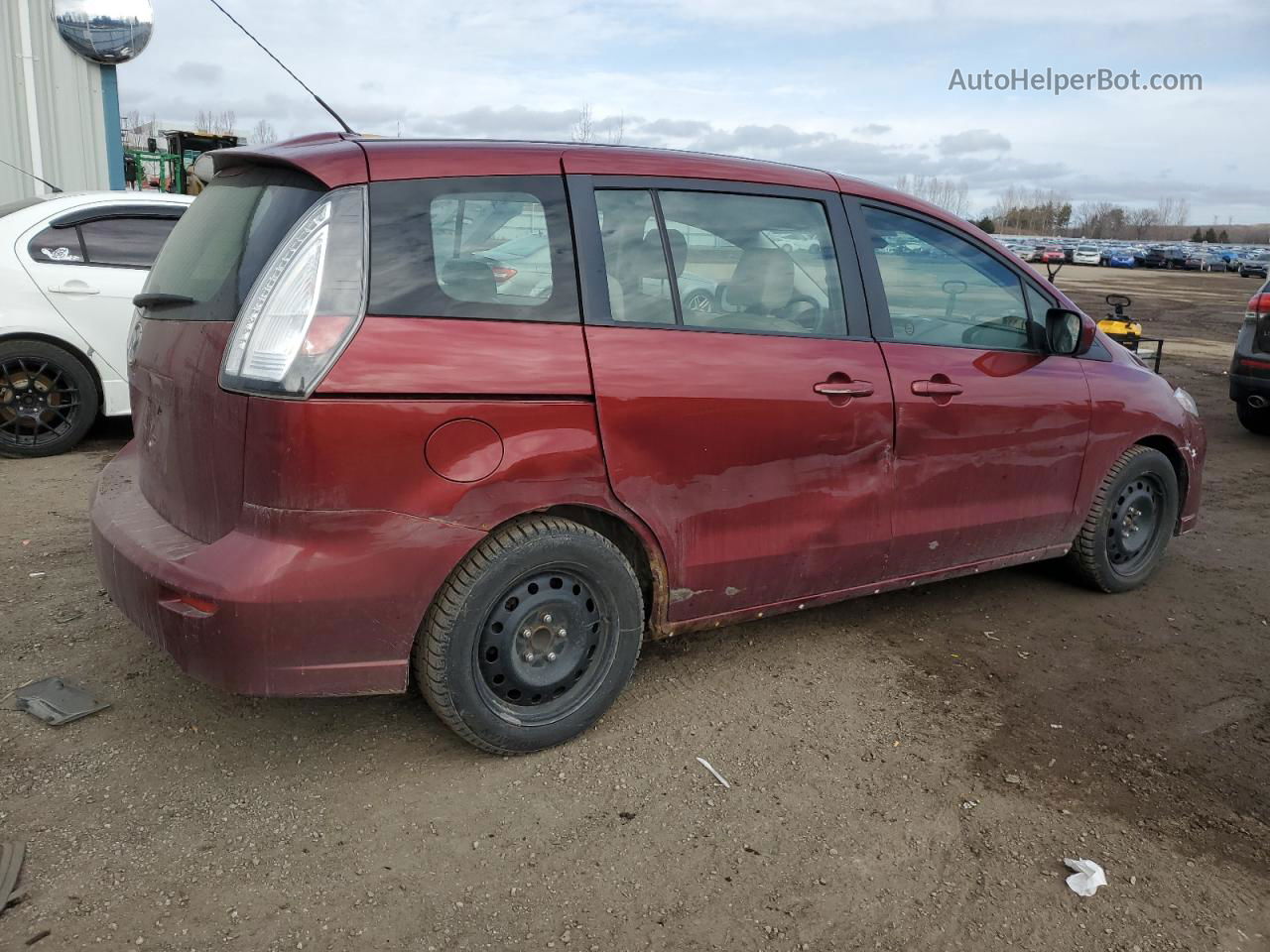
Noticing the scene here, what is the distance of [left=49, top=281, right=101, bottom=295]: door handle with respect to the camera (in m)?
6.49

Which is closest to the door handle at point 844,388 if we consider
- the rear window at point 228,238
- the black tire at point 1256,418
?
the rear window at point 228,238

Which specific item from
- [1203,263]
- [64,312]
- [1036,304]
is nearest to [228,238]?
[1036,304]

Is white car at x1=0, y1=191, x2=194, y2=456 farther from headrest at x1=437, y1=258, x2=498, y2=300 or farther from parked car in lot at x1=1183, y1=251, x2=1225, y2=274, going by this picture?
parked car in lot at x1=1183, y1=251, x2=1225, y2=274

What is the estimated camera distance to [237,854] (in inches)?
105

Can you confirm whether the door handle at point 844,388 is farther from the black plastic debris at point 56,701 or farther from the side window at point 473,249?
the black plastic debris at point 56,701

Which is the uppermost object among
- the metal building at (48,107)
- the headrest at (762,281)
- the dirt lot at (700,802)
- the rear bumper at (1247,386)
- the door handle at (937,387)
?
the metal building at (48,107)

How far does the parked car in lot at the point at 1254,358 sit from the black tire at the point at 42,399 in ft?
28.4

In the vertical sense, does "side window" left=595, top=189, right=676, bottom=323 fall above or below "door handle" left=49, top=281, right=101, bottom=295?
above

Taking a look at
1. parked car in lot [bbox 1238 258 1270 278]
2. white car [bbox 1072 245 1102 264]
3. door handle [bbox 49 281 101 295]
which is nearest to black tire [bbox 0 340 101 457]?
door handle [bbox 49 281 101 295]

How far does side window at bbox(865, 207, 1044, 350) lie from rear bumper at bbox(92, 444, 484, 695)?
1948 mm

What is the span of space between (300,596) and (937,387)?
2399mm

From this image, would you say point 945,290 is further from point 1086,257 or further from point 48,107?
point 1086,257

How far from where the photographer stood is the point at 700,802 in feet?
9.85

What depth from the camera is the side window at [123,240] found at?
22.0 feet
